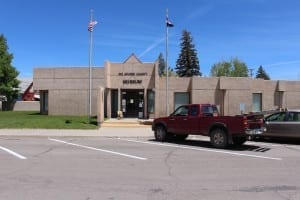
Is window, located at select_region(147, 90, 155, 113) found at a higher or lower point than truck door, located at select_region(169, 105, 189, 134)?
higher

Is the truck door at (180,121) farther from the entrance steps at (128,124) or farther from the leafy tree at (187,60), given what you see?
the leafy tree at (187,60)

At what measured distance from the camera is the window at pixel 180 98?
3675 cm

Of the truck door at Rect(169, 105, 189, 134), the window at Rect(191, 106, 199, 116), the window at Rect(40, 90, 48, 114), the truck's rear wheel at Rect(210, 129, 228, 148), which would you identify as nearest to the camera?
the truck's rear wheel at Rect(210, 129, 228, 148)

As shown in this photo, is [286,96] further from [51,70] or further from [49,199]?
[49,199]

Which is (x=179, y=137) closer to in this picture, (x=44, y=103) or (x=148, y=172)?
(x=148, y=172)

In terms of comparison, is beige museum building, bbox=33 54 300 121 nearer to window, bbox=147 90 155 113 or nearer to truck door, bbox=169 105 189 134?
window, bbox=147 90 155 113

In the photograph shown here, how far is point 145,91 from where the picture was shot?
35.3 metres

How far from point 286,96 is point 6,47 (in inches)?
1534

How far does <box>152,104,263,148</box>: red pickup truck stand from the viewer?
16906mm

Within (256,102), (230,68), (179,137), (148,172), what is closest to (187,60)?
(230,68)

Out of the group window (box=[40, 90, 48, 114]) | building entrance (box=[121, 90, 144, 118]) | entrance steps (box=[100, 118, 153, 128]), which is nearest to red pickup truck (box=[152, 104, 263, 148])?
entrance steps (box=[100, 118, 153, 128])

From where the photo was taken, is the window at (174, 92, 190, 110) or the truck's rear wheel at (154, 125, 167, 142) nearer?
the truck's rear wheel at (154, 125, 167, 142)

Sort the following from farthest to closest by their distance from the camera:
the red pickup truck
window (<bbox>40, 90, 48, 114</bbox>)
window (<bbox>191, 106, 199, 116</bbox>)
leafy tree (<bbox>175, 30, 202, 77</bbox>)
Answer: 1. leafy tree (<bbox>175, 30, 202, 77</bbox>)
2. window (<bbox>40, 90, 48, 114</bbox>)
3. window (<bbox>191, 106, 199, 116</bbox>)
4. the red pickup truck

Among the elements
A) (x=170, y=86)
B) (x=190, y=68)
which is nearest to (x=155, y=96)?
(x=170, y=86)
